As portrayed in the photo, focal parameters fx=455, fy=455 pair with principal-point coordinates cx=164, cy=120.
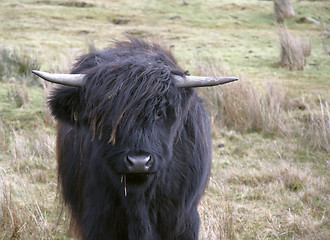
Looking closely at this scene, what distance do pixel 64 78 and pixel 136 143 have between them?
0.58m

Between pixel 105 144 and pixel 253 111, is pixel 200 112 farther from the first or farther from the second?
pixel 253 111

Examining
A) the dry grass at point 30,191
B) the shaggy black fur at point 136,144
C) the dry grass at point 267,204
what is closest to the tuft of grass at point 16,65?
the dry grass at point 30,191

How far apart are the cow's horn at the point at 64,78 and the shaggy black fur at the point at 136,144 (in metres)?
0.07

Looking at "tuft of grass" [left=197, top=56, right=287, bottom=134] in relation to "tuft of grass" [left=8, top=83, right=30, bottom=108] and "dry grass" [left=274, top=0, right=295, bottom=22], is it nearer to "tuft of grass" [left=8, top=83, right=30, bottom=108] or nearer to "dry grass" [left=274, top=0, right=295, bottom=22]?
"tuft of grass" [left=8, top=83, right=30, bottom=108]

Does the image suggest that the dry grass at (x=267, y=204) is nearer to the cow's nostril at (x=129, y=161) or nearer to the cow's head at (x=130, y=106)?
the cow's head at (x=130, y=106)

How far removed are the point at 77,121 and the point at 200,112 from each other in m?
0.80

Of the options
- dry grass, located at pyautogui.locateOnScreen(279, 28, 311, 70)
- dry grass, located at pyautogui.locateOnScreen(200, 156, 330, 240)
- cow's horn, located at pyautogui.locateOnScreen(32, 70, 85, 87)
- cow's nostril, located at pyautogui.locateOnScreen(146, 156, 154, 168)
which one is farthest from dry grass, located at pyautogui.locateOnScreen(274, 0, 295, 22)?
cow's nostril, located at pyautogui.locateOnScreen(146, 156, 154, 168)

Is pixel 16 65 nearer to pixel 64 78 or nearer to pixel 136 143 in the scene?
pixel 64 78

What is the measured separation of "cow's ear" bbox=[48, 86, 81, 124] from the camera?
8.64ft

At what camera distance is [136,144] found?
7.54 ft

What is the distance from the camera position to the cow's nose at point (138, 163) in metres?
2.21

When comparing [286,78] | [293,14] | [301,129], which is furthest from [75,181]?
[293,14]

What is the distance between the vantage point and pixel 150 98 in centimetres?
244

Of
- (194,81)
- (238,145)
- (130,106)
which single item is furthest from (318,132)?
(130,106)
